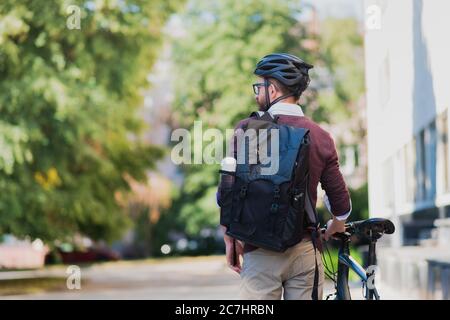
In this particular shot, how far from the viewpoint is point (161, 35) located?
85.7 feet

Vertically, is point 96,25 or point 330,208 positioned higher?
point 96,25

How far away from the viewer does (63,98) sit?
21672 millimetres

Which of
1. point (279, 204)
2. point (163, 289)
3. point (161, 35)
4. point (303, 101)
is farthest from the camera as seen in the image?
point (303, 101)

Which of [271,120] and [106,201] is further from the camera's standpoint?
[106,201]

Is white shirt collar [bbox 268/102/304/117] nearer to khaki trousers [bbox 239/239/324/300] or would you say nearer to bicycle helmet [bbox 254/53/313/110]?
bicycle helmet [bbox 254/53/313/110]

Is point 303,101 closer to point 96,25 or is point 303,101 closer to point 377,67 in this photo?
point 96,25

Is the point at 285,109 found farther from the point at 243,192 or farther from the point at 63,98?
the point at 63,98

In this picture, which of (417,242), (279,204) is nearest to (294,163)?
(279,204)

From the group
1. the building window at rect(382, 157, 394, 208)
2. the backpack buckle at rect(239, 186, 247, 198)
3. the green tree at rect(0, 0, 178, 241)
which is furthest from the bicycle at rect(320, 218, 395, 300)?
the green tree at rect(0, 0, 178, 241)

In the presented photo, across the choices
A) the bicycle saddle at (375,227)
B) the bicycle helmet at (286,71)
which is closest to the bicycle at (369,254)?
the bicycle saddle at (375,227)

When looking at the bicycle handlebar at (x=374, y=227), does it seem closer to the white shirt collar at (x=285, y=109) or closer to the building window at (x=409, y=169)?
the white shirt collar at (x=285, y=109)

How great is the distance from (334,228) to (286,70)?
2.31 feet

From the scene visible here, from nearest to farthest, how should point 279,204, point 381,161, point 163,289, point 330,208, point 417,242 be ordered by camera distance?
1. point 279,204
2. point 330,208
3. point 381,161
4. point 417,242
5. point 163,289

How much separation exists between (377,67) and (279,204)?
1437 cm
